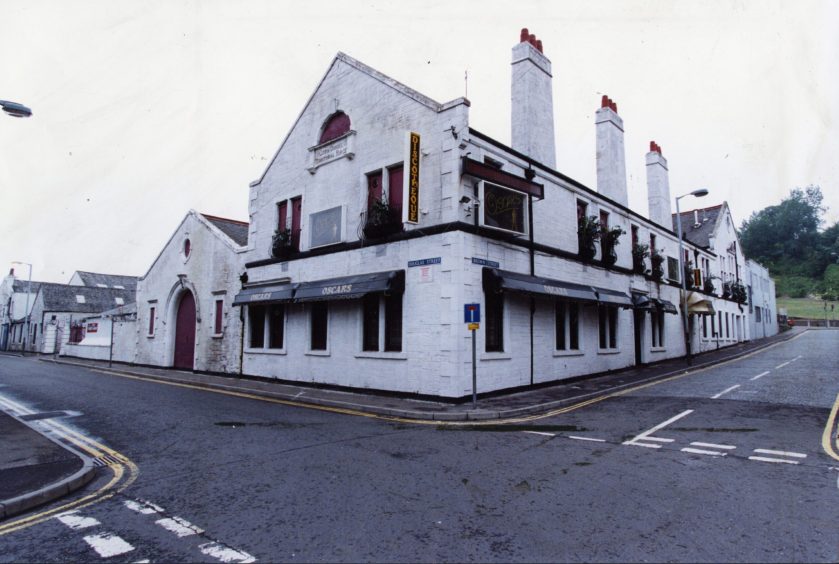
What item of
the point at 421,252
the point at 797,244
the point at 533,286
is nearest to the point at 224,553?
the point at 421,252

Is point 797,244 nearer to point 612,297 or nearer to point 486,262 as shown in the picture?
point 612,297

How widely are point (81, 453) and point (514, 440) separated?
7127 millimetres

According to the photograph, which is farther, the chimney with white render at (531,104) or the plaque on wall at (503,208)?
the chimney with white render at (531,104)

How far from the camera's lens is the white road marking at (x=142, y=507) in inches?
201

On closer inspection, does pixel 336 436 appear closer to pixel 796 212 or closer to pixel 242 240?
pixel 242 240

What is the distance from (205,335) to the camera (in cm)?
2186

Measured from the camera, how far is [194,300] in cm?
2309

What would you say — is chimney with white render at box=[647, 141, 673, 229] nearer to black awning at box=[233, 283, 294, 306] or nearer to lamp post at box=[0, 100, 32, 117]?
black awning at box=[233, 283, 294, 306]

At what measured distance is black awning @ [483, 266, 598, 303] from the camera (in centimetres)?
1330

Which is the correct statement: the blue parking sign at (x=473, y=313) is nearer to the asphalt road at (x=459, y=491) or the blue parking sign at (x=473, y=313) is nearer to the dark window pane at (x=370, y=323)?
the asphalt road at (x=459, y=491)

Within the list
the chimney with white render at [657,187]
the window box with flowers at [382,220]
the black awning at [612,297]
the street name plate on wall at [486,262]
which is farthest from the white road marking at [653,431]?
the chimney with white render at [657,187]

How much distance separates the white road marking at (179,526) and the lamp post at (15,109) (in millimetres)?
9341

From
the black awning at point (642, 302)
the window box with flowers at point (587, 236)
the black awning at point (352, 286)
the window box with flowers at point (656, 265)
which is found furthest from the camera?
the window box with flowers at point (656, 265)

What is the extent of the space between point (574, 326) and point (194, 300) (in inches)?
697
